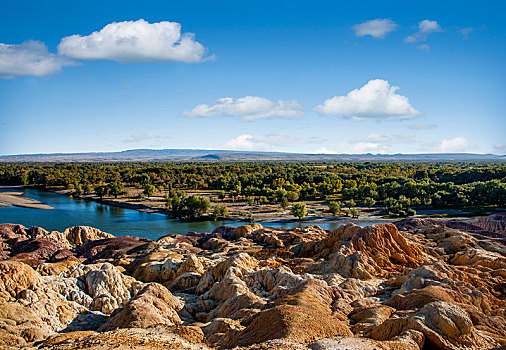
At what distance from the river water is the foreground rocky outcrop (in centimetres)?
3470

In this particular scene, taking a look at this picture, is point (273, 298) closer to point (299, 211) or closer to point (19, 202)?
point (299, 211)

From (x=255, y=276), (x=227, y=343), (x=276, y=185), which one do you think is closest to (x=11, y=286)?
(x=227, y=343)

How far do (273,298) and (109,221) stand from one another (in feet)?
217

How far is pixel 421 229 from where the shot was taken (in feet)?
146

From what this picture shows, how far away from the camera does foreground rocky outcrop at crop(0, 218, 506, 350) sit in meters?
14.4

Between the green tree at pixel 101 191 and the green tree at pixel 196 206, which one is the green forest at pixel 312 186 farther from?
the green tree at pixel 196 206

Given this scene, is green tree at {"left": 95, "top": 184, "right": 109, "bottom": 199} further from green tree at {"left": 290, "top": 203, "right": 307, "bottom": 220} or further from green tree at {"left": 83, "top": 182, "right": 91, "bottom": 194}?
green tree at {"left": 290, "top": 203, "right": 307, "bottom": 220}

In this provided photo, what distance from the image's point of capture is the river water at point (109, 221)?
236ft

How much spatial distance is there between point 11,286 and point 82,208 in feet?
276

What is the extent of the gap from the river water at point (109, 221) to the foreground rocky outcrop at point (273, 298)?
34.7 metres

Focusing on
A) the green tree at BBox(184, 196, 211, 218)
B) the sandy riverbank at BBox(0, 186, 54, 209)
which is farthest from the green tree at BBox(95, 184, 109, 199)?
the green tree at BBox(184, 196, 211, 218)

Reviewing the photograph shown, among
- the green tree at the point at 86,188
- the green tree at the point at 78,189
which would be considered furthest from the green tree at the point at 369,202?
the green tree at the point at 78,189

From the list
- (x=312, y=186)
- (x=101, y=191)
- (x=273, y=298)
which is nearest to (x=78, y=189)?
(x=101, y=191)

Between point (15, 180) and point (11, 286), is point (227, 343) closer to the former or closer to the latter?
point (11, 286)
